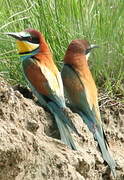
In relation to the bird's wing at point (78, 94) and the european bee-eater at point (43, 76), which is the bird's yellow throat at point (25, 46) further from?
the bird's wing at point (78, 94)

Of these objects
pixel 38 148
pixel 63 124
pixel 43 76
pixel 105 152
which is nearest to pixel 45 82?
pixel 43 76

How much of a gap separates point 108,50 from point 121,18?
0.28m

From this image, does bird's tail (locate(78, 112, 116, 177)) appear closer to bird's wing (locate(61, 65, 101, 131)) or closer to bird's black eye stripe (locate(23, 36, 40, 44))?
bird's wing (locate(61, 65, 101, 131))

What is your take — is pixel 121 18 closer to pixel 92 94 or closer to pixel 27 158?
pixel 92 94

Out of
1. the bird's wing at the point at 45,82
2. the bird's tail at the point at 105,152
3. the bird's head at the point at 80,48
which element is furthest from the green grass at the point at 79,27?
the bird's tail at the point at 105,152

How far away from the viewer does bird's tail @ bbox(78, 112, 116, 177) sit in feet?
13.4

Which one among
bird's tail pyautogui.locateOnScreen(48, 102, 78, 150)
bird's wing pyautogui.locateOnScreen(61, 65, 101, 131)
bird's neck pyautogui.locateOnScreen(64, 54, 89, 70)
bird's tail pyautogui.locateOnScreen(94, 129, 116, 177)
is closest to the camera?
bird's tail pyautogui.locateOnScreen(48, 102, 78, 150)

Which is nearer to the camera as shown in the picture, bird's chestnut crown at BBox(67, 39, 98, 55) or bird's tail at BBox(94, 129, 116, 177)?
bird's tail at BBox(94, 129, 116, 177)

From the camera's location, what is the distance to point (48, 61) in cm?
409

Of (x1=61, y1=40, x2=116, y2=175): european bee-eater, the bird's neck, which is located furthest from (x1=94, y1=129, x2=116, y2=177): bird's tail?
the bird's neck

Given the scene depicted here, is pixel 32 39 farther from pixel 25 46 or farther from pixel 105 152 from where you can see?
pixel 105 152

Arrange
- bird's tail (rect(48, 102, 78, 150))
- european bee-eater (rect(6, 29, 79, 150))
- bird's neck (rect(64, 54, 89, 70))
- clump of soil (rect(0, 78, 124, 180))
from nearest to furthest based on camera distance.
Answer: clump of soil (rect(0, 78, 124, 180))
bird's tail (rect(48, 102, 78, 150))
european bee-eater (rect(6, 29, 79, 150))
bird's neck (rect(64, 54, 89, 70))

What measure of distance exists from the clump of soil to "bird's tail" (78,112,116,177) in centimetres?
4

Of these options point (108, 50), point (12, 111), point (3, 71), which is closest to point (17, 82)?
point (3, 71)
